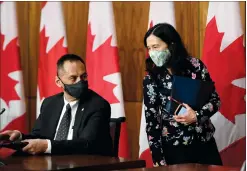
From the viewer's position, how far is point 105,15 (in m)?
4.91

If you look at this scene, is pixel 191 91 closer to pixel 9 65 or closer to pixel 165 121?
pixel 165 121

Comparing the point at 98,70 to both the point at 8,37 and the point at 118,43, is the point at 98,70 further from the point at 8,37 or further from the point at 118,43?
the point at 8,37

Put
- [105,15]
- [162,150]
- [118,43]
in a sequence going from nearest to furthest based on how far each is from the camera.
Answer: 1. [162,150]
2. [105,15]
3. [118,43]

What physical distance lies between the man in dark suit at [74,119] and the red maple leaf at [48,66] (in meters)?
1.30

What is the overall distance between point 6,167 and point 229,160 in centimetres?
205

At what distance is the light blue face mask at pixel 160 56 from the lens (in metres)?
3.63

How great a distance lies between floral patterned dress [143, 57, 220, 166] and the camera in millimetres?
3609

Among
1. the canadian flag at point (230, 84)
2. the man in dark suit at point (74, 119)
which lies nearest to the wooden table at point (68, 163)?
the man in dark suit at point (74, 119)

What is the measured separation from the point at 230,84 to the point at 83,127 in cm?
123

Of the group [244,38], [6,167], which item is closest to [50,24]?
[244,38]

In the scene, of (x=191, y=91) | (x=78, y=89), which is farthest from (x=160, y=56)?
(x=78, y=89)

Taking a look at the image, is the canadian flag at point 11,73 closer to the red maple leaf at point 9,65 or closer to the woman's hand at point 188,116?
the red maple leaf at point 9,65

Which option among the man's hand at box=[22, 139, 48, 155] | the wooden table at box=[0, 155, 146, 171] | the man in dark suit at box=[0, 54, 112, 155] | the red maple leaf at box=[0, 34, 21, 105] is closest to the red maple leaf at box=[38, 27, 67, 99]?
the red maple leaf at box=[0, 34, 21, 105]

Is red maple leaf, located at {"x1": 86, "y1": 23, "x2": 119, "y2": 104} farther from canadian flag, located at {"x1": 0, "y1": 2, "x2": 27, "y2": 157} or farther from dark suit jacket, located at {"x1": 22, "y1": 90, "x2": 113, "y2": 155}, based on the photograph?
dark suit jacket, located at {"x1": 22, "y1": 90, "x2": 113, "y2": 155}
